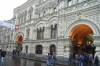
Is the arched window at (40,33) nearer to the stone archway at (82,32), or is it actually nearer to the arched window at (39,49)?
the arched window at (39,49)

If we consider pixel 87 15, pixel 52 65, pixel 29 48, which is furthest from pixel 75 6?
pixel 29 48

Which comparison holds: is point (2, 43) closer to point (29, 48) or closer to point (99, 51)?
point (29, 48)

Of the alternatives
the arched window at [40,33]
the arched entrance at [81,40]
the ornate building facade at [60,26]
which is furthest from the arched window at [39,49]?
the arched entrance at [81,40]

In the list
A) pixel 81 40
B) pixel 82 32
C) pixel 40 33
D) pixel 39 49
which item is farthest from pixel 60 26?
pixel 39 49

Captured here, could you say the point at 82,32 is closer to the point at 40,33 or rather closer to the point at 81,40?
the point at 81,40

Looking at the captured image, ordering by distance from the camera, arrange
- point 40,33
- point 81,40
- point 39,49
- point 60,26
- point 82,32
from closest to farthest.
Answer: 1. point 60,26
2. point 82,32
3. point 81,40
4. point 39,49
5. point 40,33

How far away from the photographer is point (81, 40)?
22641 mm

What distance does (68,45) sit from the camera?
1925cm

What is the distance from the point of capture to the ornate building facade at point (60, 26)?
56.7ft

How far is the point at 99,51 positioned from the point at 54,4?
12.5 metres

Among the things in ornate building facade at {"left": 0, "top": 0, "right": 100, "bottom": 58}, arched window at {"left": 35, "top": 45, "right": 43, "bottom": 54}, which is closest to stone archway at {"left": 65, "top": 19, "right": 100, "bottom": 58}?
ornate building facade at {"left": 0, "top": 0, "right": 100, "bottom": 58}

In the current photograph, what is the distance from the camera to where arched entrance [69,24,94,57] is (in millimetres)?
20267

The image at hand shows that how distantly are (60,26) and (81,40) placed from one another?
4.86m

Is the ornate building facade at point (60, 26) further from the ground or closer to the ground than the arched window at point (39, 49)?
further from the ground
